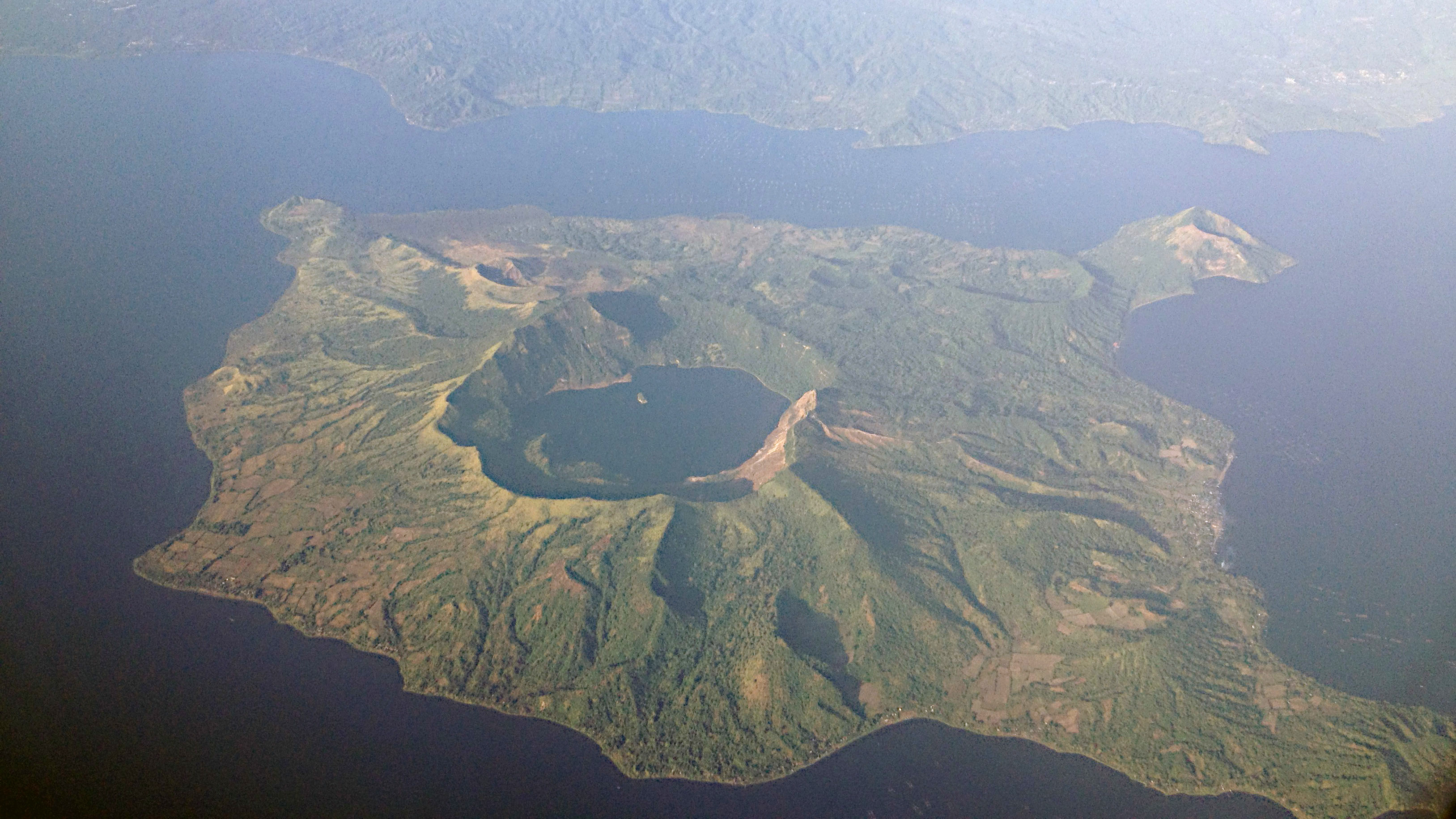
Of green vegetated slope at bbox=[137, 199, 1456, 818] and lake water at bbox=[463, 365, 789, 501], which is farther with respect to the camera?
lake water at bbox=[463, 365, 789, 501]

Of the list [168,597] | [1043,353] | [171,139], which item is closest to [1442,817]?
[168,597]

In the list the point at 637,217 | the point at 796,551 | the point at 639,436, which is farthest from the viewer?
the point at 637,217

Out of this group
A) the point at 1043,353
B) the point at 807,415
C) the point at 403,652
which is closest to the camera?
the point at 403,652

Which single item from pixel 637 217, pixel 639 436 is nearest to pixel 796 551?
pixel 639 436

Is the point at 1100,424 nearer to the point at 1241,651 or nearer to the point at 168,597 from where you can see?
the point at 1241,651

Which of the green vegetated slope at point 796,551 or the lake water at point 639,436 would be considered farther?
the lake water at point 639,436

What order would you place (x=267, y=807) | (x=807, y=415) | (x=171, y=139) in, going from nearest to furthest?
(x=267, y=807), (x=807, y=415), (x=171, y=139)

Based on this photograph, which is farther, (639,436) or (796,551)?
(639,436)

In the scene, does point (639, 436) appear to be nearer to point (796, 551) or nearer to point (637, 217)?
point (796, 551)
